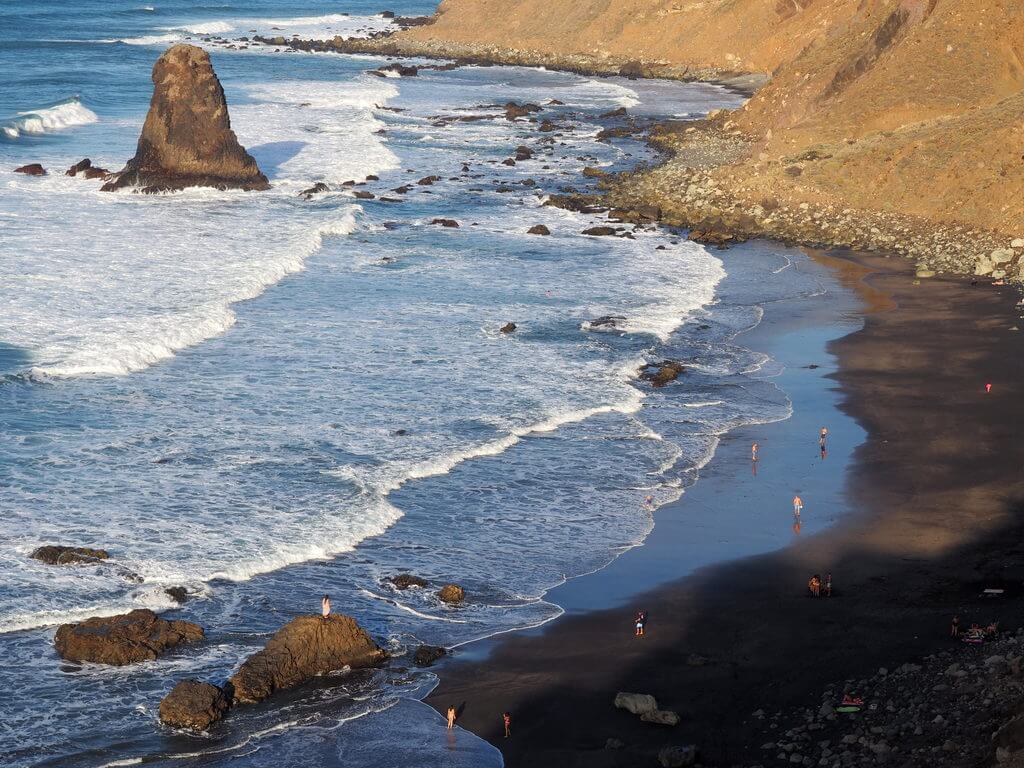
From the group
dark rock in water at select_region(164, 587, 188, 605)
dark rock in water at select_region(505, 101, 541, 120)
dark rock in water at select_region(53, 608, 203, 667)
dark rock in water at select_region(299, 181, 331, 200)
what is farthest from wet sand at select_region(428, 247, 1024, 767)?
dark rock in water at select_region(505, 101, 541, 120)

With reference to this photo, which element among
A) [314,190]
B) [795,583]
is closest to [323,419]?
[795,583]

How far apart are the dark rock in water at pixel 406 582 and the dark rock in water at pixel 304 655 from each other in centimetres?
223

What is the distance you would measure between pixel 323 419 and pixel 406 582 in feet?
25.2

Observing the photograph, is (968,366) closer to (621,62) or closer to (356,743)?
(356,743)

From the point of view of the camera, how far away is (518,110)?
80125 mm

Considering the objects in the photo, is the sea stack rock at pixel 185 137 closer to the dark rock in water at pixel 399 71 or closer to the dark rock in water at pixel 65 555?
the dark rock in water at pixel 65 555

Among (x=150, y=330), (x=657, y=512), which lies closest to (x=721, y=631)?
(x=657, y=512)

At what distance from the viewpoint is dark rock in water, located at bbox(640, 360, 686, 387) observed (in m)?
31.8

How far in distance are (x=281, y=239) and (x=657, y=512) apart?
24.7 metres

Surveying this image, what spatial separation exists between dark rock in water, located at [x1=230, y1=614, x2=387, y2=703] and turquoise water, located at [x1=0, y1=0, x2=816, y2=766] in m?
0.30

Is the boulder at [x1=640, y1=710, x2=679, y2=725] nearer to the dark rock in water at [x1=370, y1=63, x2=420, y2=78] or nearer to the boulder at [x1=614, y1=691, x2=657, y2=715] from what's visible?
the boulder at [x1=614, y1=691, x2=657, y2=715]

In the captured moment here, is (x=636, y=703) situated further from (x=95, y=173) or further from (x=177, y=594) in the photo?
(x=95, y=173)

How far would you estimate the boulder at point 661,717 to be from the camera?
55.7ft

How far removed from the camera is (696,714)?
17.3m
